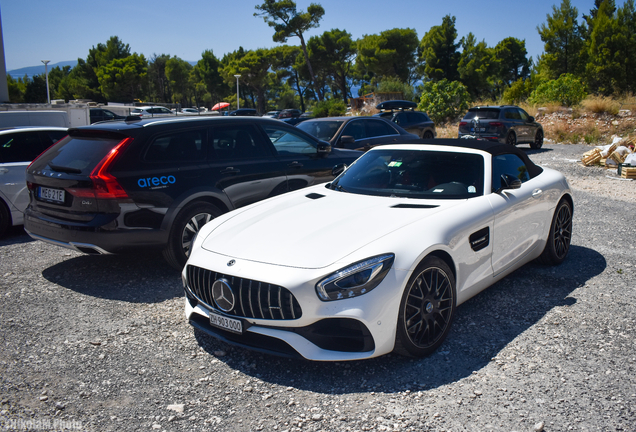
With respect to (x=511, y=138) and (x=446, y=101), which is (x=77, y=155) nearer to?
(x=511, y=138)

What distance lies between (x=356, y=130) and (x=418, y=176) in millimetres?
6059

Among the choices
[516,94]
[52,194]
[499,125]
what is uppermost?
[516,94]

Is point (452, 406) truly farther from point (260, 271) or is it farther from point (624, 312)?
point (624, 312)

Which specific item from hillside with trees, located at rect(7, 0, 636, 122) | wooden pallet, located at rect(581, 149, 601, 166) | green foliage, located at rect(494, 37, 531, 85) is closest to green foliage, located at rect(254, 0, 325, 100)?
hillside with trees, located at rect(7, 0, 636, 122)

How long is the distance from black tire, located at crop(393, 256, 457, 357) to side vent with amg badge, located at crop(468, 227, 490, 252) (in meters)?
0.41

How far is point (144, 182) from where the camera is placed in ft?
16.6

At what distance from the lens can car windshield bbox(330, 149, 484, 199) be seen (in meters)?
4.40

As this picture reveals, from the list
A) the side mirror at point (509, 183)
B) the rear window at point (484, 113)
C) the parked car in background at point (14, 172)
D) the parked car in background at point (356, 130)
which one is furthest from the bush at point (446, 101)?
the side mirror at point (509, 183)

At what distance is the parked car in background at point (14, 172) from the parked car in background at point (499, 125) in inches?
568

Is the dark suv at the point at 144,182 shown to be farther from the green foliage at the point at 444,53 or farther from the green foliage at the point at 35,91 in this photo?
the green foliage at the point at 35,91

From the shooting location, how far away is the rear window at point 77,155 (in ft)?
16.6

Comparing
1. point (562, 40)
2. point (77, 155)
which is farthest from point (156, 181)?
point (562, 40)

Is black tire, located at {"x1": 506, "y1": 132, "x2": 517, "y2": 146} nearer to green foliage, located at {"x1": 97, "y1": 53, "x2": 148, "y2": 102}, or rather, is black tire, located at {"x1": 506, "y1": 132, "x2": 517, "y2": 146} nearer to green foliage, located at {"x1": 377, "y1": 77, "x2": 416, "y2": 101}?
green foliage, located at {"x1": 377, "y1": 77, "x2": 416, "y2": 101}

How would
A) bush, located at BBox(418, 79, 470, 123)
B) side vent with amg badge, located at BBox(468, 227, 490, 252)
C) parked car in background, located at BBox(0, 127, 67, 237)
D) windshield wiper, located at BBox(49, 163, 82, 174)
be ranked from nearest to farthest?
side vent with amg badge, located at BBox(468, 227, 490, 252), windshield wiper, located at BBox(49, 163, 82, 174), parked car in background, located at BBox(0, 127, 67, 237), bush, located at BBox(418, 79, 470, 123)
